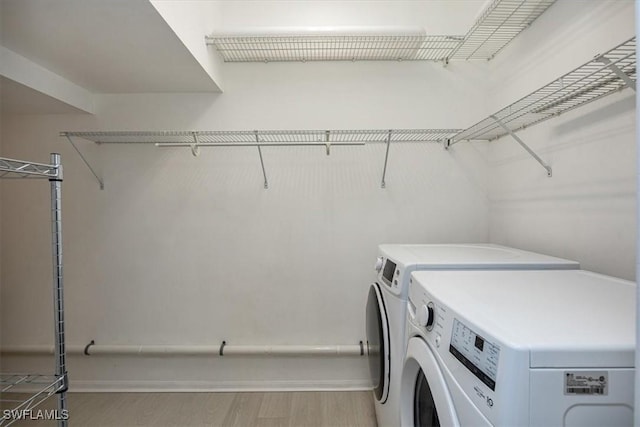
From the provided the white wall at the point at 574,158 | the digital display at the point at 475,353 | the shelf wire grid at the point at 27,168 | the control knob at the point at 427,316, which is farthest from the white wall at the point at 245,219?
the digital display at the point at 475,353

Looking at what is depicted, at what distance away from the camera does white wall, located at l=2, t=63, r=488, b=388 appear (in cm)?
196

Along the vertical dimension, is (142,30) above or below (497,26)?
below

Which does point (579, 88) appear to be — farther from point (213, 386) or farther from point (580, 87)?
point (213, 386)

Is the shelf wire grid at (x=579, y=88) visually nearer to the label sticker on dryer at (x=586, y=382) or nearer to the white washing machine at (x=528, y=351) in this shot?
the white washing machine at (x=528, y=351)

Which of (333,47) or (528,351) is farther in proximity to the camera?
(333,47)

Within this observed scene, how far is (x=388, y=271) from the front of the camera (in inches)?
50.5

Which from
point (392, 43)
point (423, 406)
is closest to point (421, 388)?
point (423, 406)

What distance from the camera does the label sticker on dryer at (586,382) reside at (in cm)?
51

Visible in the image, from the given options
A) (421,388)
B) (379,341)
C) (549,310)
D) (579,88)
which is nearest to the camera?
(549,310)

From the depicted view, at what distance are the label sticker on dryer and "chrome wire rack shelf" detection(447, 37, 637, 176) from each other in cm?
80

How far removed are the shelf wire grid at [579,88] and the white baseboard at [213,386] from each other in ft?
5.76

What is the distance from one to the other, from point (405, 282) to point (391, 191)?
976 millimetres

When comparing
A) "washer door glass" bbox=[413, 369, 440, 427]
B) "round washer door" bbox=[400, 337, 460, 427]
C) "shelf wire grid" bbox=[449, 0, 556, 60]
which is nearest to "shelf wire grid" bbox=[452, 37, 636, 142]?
"shelf wire grid" bbox=[449, 0, 556, 60]

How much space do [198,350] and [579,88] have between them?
2.36m
